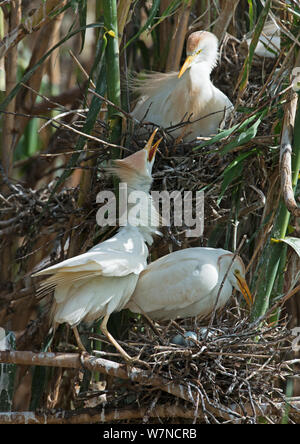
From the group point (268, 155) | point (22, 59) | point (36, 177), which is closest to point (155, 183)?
point (268, 155)

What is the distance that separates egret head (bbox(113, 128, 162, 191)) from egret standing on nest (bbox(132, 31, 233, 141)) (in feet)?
1.10

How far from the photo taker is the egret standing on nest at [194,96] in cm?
364

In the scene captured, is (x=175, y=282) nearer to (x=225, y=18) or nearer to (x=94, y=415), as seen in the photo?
(x=94, y=415)

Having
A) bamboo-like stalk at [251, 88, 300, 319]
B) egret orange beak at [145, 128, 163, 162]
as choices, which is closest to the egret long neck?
egret orange beak at [145, 128, 163, 162]

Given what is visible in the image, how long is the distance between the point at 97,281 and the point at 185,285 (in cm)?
35

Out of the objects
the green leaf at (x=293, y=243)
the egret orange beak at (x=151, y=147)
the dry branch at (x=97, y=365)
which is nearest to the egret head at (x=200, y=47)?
the egret orange beak at (x=151, y=147)

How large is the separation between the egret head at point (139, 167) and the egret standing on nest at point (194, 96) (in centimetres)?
33

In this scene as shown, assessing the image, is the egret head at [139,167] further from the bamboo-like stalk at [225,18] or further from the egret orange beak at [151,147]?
the bamboo-like stalk at [225,18]

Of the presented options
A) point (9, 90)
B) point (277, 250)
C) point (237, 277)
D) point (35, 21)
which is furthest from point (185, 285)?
Result: point (9, 90)

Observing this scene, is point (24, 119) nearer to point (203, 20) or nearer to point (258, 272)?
point (203, 20)

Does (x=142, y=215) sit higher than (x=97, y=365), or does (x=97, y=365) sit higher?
(x=142, y=215)

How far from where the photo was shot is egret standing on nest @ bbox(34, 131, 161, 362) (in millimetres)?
2785

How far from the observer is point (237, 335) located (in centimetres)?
276

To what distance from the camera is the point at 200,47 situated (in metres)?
3.71
